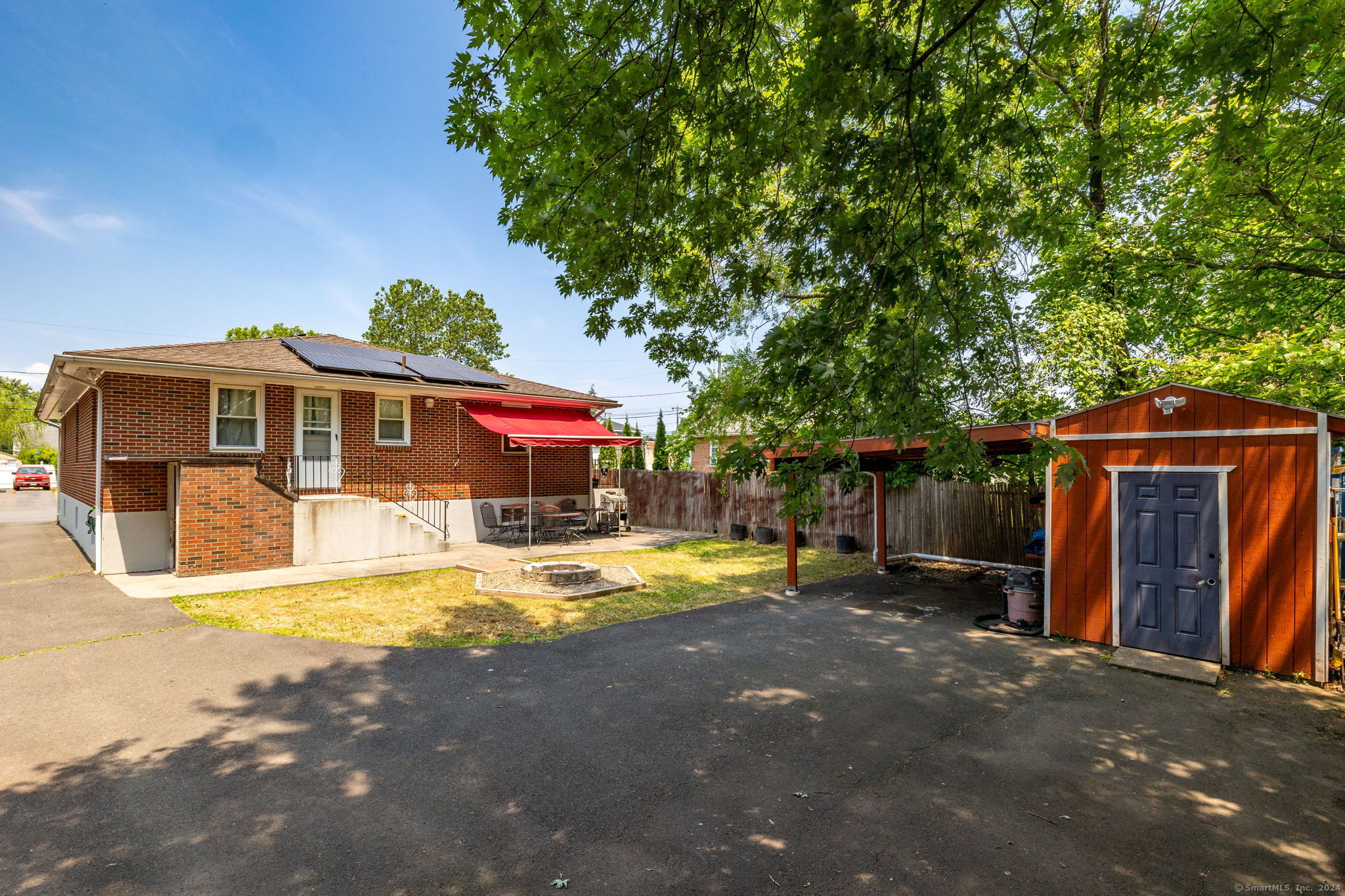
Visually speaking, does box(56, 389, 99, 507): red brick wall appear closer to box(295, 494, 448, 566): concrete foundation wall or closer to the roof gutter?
the roof gutter

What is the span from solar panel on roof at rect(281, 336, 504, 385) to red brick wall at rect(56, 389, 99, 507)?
400 cm

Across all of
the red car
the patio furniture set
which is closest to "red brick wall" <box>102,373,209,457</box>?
the patio furniture set

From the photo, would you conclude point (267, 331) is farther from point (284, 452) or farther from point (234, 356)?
point (284, 452)

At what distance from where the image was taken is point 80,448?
14750 millimetres

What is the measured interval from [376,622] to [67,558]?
385 inches

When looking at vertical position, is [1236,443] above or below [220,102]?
below

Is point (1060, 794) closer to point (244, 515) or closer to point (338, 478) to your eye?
point (244, 515)

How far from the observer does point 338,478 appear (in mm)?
13578

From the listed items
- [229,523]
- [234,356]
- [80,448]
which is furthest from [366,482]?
[80,448]

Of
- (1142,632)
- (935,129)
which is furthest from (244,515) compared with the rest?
(1142,632)

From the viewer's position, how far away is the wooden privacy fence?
13.1 m

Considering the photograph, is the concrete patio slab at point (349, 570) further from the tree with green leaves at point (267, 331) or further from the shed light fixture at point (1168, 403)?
the tree with green leaves at point (267, 331)

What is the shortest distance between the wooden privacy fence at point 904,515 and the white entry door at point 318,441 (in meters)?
8.94

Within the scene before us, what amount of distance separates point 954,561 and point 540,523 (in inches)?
424
